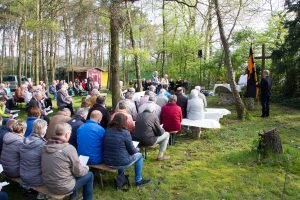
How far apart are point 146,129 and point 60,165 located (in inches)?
87.0

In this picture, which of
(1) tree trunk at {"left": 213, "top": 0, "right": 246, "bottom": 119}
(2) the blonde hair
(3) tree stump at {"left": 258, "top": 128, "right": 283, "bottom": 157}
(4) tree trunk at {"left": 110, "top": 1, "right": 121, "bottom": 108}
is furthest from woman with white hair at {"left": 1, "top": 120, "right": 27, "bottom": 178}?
(1) tree trunk at {"left": 213, "top": 0, "right": 246, "bottom": 119}

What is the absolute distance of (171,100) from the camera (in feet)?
23.3

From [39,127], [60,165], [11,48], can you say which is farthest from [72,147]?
[11,48]

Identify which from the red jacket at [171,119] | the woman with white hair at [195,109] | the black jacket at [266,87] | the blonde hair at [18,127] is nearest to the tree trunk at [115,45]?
the woman with white hair at [195,109]

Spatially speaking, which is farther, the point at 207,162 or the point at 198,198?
the point at 207,162

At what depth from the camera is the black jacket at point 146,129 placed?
5.66m

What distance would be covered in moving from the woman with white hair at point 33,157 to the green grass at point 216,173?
0.79 metres

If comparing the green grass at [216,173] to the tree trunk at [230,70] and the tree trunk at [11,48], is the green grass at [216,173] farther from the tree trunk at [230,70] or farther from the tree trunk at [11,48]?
the tree trunk at [11,48]

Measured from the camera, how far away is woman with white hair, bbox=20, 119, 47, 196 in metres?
4.00

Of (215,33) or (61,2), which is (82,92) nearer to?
(61,2)

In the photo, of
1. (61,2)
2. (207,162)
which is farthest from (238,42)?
(207,162)

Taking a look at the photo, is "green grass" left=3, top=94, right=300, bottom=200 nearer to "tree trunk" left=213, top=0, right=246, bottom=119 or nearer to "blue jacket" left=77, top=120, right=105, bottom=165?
"blue jacket" left=77, top=120, right=105, bottom=165

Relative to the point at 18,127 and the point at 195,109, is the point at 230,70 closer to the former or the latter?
the point at 195,109

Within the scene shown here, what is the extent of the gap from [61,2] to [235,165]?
774 cm
